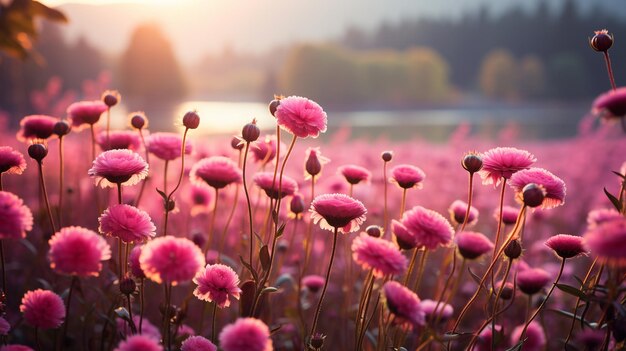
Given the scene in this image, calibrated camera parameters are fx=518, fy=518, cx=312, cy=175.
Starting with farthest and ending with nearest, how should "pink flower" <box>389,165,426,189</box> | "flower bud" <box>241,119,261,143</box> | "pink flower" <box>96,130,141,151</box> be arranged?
1. "pink flower" <box>96,130,141,151</box>
2. "pink flower" <box>389,165,426,189</box>
3. "flower bud" <box>241,119,261,143</box>

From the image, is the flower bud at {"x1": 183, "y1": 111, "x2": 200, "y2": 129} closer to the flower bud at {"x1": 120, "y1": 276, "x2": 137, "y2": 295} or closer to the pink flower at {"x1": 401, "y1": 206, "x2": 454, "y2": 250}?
the flower bud at {"x1": 120, "y1": 276, "x2": 137, "y2": 295}

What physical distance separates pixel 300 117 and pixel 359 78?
172 feet

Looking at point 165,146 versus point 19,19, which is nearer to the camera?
point 165,146

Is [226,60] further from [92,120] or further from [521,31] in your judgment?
[92,120]

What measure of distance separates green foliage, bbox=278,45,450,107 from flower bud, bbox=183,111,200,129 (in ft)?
147

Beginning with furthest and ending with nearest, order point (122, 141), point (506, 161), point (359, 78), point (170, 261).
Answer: point (359, 78)
point (122, 141)
point (506, 161)
point (170, 261)

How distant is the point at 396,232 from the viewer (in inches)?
42.5

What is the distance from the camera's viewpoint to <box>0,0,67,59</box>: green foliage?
188cm

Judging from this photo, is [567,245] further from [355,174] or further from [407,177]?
[355,174]

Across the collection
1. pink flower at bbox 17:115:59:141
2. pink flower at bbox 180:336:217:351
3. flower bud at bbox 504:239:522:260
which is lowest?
pink flower at bbox 180:336:217:351

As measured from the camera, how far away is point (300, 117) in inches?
48.6

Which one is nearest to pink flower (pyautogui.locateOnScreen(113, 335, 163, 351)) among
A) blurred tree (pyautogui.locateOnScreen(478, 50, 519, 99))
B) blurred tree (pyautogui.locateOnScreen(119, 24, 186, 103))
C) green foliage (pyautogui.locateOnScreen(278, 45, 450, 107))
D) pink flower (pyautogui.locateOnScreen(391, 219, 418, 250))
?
pink flower (pyautogui.locateOnScreen(391, 219, 418, 250))

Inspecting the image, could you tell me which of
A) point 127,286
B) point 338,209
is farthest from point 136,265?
point 338,209

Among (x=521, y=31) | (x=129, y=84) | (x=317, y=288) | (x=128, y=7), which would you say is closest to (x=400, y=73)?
(x=521, y=31)
